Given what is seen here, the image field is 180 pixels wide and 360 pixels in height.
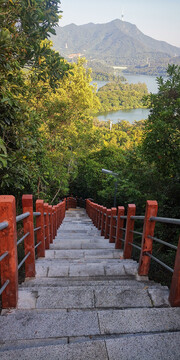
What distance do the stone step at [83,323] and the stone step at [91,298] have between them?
161mm

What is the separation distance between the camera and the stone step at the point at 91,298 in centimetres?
225

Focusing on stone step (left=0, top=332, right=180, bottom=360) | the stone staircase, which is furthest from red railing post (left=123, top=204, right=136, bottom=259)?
stone step (left=0, top=332, right=180, bottom=360)

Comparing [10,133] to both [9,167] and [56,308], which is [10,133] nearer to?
[9,167]

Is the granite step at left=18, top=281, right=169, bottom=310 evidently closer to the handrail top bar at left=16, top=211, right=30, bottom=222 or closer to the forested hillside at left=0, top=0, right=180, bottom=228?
the handrail top bar at left=16, top=211, right=30, bottom=222

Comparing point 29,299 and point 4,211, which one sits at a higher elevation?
point 4,211

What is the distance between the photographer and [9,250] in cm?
214

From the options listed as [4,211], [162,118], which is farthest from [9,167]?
[162,118]

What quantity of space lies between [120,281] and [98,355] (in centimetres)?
142

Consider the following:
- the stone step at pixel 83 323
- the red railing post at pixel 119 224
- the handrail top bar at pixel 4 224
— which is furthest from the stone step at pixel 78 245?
the handrail top bar at pixel 4 224

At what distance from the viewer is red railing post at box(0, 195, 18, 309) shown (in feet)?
6.84

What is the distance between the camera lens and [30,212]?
299cm

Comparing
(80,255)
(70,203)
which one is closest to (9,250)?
(80,255)

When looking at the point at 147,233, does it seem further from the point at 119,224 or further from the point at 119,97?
the point at 119,97

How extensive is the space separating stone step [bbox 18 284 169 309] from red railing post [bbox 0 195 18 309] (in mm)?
158
